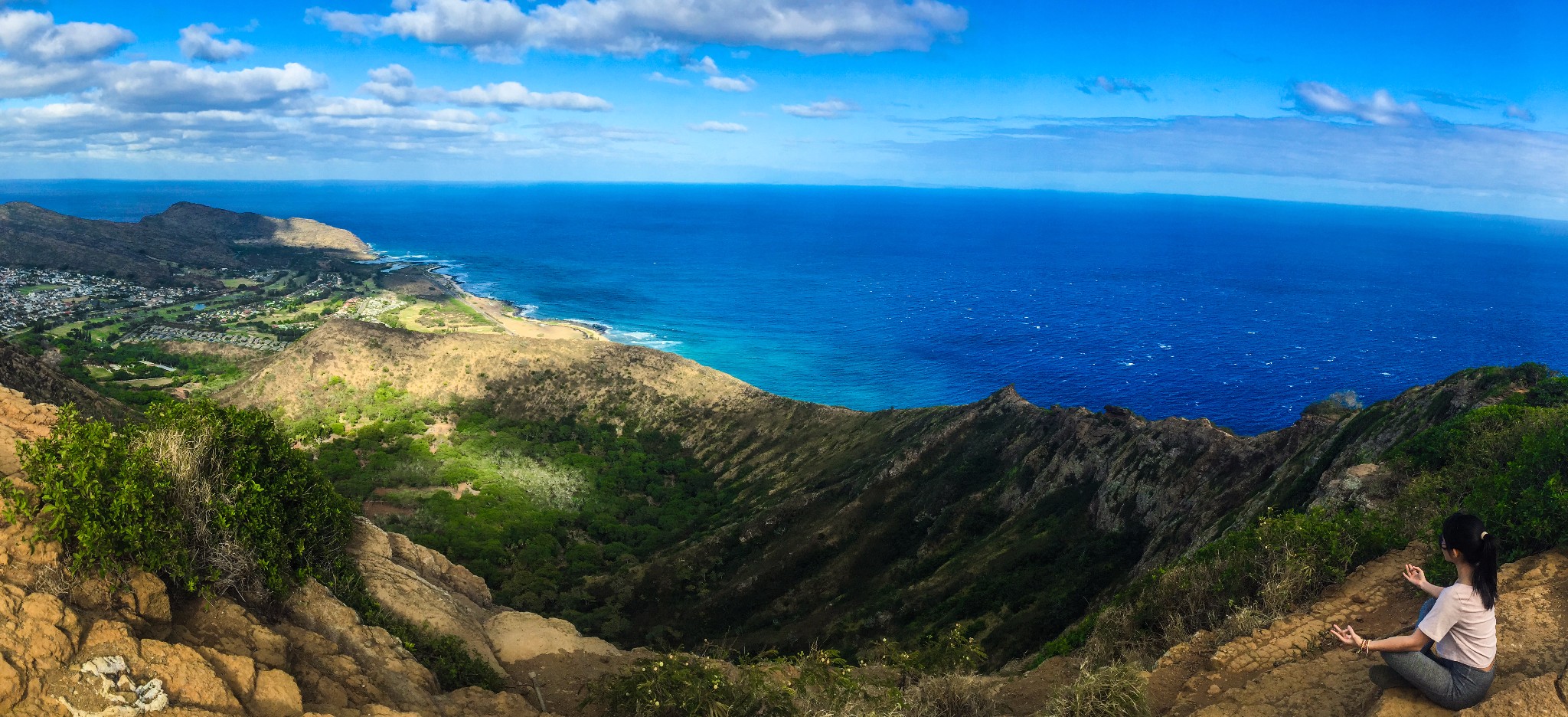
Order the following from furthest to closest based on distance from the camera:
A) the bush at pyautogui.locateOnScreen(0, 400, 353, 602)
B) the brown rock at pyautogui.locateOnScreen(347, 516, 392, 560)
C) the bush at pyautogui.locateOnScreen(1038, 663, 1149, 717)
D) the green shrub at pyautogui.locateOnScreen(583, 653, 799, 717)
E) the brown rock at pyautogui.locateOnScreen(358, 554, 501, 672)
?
the brown rock at pyautogui.locateOnScreen(347, 516, 392, 560), the brown rock at pyautogui.locateOnScreen(358, 554, 501, 672), the green shrub at pyautogui.locateOnScreen(583, 653, 799, 717), the bush at pyautogui.locateOnScreen(0, 400, 353, 602), the bush at pyautogui.locateOnScreen(1038, 663, 1149, 717)

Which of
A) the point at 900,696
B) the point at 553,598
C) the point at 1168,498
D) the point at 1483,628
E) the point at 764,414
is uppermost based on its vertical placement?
the point at 1483,628

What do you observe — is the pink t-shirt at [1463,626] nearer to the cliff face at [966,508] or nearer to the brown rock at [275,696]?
the brown rock at [275,696]

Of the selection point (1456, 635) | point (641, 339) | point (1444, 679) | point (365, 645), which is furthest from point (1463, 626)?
point (641, 339)

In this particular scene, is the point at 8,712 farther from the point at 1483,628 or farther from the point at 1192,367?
the point at 1192,367

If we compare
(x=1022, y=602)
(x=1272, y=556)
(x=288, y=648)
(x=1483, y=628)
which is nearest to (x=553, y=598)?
(x=1022, y=602)

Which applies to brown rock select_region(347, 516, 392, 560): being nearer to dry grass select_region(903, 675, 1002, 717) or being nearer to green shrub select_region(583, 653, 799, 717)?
green shrub select_region(583, 653, 799, 717)

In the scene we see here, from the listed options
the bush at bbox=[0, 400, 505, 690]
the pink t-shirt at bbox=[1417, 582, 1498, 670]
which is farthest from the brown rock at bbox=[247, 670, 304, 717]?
the pink t-shirt at bbox=[1417, 582, 1498, 670]
